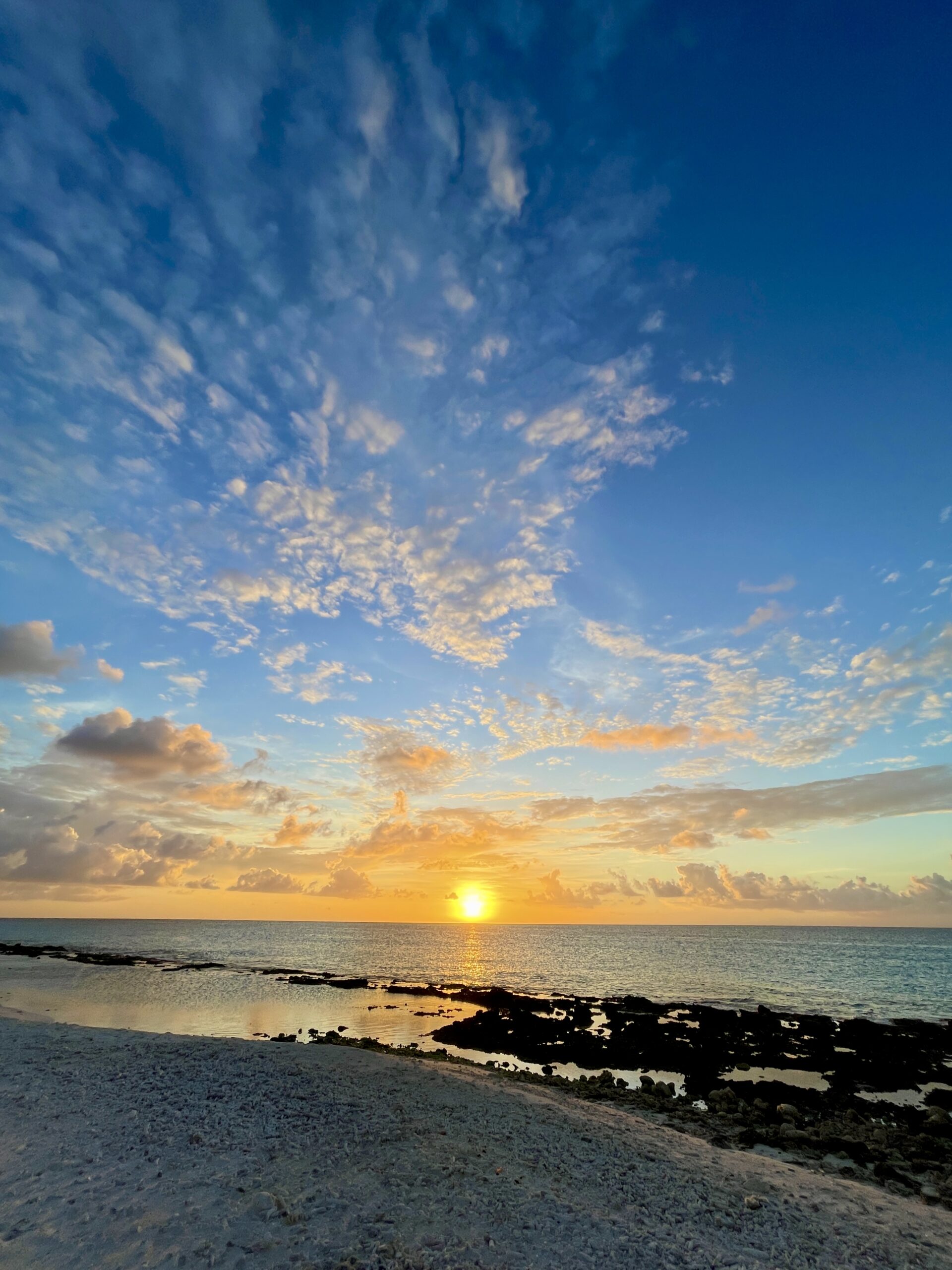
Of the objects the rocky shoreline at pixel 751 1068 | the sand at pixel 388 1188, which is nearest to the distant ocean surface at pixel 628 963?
the rocky shoreline at pixel 751 1068

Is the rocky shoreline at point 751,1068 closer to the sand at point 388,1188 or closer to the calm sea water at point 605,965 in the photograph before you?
the sand at point 388,1188

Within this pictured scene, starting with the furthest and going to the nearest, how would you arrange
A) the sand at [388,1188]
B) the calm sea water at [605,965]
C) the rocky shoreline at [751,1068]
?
1. the calm sea water at [605,965]
2. the rocky shoreline at [751,1068]
3. the sand at [388,1188]

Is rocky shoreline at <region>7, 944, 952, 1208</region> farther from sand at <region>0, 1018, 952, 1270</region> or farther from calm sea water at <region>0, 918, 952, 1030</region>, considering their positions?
calm sea water at <region>0, 918, 952, 1030</region>

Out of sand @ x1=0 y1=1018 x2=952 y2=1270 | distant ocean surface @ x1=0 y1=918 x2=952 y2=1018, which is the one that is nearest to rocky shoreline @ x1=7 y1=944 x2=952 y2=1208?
sand @ x1=0 y1=1018 x2=952 y2=1270

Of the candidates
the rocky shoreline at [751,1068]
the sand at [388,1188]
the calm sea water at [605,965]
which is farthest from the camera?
the calm sea water at [605,965]

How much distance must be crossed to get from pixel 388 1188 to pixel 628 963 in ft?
295

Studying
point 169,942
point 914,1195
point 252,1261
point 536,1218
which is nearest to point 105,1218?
point 252,1261

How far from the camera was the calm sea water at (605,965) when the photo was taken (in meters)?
57.4

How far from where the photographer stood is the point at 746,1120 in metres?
20.4

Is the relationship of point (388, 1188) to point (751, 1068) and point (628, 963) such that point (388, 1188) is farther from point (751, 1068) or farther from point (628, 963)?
point (628, 963)

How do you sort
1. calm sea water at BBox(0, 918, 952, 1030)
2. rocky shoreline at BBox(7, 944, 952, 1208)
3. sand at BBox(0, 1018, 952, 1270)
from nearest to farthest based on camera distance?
sand at BBox(0, 1018, 952, 1270), rocky shoreline at BBox(7, 944, 952, 1208), calm sea water at BBox(0, 918, 952, 1030)

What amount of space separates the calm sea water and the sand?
40.7 m

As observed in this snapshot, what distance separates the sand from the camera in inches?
394

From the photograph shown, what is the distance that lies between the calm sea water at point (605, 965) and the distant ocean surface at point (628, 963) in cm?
32
